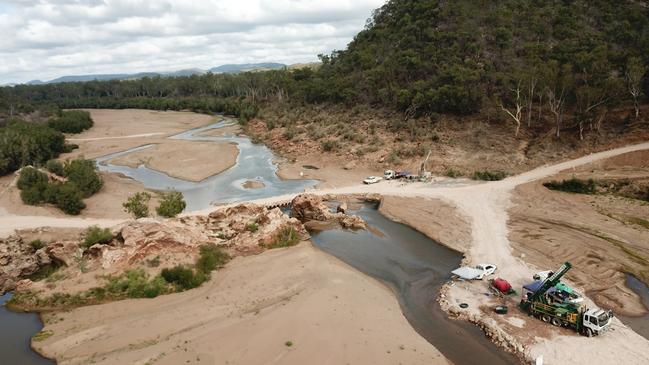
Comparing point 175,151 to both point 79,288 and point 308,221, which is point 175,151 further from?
point 79,288

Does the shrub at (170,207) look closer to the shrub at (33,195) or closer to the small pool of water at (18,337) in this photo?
the small pool of water at (18,337)

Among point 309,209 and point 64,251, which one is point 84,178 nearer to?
point 64,251

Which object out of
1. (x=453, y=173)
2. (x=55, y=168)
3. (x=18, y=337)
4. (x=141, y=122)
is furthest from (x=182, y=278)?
(x=141, y=122)

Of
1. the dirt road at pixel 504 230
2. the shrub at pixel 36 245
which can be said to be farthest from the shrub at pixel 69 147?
the shrub at pixel 36 245

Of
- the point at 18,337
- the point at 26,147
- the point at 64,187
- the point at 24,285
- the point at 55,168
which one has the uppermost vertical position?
the point at 26,147

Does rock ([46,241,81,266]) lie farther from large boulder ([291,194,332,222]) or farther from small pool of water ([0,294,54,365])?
large boulder ([291,194,332,222])

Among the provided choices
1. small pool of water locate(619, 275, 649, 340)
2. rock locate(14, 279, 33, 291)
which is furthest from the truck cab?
rock locate(14, 279, 33, 291)
